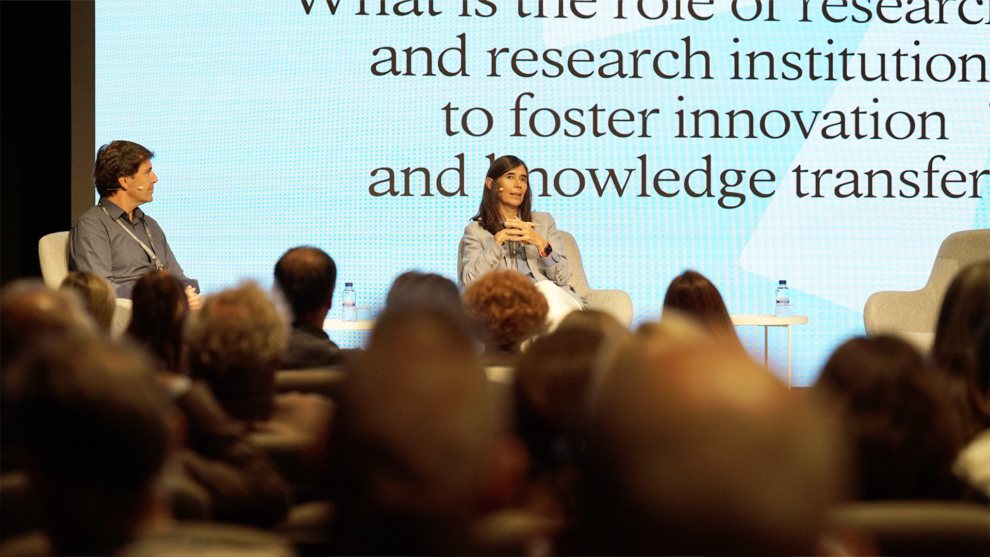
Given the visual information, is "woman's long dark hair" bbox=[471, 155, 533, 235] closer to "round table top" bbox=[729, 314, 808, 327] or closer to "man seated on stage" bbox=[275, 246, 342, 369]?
"round table top" bbox=[729, 314, 808, 327]

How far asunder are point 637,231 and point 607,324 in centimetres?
370

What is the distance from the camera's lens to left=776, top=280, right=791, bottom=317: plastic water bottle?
4.70 meters

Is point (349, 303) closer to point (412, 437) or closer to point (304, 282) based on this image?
point (304, 282)

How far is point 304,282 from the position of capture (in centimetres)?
214

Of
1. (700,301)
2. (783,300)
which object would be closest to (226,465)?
(700,301)

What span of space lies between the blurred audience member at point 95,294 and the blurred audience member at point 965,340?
1545 mm

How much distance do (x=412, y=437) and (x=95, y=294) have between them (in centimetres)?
156

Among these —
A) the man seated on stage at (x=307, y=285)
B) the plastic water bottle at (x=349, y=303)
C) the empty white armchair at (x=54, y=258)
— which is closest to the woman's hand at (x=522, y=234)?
the plastic water bottle at (x=349, y=303)

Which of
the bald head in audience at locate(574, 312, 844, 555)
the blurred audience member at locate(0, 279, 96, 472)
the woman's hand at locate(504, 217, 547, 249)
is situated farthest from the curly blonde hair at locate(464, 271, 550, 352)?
the woman's hand at locate(504, 217, 547, 249)

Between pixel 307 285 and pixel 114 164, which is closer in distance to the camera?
pixel 307 285

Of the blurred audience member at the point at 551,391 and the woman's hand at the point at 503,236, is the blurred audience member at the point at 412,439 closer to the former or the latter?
the blurred audience member at the point at 551,391

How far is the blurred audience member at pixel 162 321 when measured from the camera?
161 centimetres

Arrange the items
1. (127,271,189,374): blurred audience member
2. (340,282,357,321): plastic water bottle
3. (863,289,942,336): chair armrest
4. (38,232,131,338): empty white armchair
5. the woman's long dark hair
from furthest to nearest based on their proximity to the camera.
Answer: (340,282,357,321): plastic water bottle, the woman's long dark hair, (863,289,942,336): chair armrest, (38,232,131,338): empty white armchair, (127,271,189,374): blurred audience member

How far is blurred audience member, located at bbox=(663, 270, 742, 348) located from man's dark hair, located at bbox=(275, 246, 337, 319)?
31.0 inches
